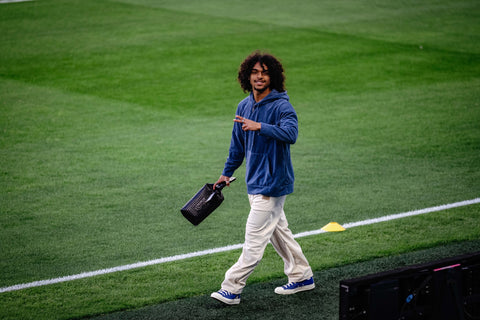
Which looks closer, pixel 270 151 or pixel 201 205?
pixel 270 151

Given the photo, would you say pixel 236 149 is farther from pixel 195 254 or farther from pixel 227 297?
pixel 195 254

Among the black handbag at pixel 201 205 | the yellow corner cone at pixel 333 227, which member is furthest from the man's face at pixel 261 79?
the yellow corner cone at pixel 333 227

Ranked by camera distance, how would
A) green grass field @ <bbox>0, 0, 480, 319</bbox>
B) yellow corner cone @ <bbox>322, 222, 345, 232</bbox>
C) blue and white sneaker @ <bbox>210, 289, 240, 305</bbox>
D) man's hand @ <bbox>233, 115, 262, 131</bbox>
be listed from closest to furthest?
man's hand @ <bbox>233, 115, 262, 131</bbox>
blue and white sneaker @ <bbox>210, 289, 240, 305</bbox>
green grass field @ <bbox>0, 0, 480, 319</bbox>
yellow corner cone @ <bbox>322, 222, 345, 232</bbox>

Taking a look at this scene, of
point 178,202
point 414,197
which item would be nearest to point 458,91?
point 414,197

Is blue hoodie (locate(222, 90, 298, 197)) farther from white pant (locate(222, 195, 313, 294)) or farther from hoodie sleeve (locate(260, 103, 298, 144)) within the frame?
white pant (locate(222, 195, 313, 294))

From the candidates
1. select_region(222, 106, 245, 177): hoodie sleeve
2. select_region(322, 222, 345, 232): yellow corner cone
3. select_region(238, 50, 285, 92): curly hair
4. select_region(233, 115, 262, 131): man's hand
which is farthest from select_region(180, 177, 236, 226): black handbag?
select_region(322, 222, 345, 232): yellow corner cone

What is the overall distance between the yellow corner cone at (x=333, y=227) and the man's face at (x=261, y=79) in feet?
8.35

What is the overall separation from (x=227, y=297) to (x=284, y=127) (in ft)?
5.11

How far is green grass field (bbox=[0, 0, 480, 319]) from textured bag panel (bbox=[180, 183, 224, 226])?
0.72m

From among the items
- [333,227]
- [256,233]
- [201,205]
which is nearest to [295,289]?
[256,233]

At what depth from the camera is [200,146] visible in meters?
11.3

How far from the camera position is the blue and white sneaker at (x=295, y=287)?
630cm

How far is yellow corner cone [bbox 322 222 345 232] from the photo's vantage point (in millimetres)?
7953

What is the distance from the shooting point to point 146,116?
13.2 m
